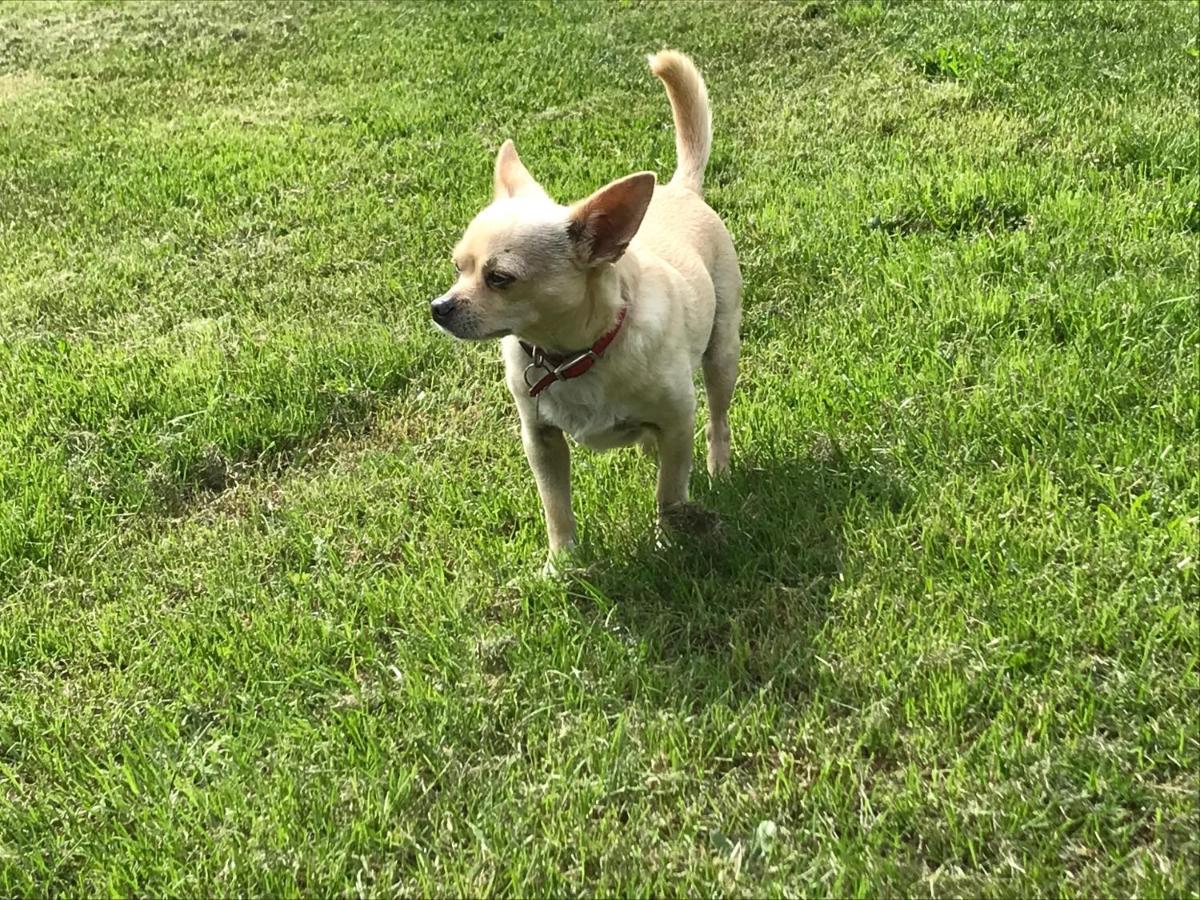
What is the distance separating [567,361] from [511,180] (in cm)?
69

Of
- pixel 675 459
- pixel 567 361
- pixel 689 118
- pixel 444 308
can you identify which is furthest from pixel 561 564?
pixel 689 118

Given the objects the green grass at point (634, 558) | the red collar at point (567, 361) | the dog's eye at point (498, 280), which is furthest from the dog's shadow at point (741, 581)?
the dog's eye at point (498, 280)

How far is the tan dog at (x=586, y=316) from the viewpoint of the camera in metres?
2.52

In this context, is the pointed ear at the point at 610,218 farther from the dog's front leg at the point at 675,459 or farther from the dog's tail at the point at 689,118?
the dog's tail at the point at 689,118

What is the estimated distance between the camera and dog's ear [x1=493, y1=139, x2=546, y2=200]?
9.55ft

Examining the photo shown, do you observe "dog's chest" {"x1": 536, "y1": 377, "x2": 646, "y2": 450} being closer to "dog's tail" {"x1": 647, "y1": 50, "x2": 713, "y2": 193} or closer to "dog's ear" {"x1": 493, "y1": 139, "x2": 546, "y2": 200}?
"dog's ear" {"x1": 493, "y1": 139, "x2": 546, "y2": 200}

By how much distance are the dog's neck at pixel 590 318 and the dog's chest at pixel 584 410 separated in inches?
4.5

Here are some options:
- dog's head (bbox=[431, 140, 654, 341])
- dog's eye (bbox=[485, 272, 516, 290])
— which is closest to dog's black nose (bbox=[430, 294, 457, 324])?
dog's head (bbox=[431, 140, 654, 341])

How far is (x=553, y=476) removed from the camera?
9.59 ft

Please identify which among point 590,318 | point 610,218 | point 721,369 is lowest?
point 721,369

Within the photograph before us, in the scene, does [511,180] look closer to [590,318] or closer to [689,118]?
[590,318]

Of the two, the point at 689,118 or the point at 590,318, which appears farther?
the point at 689,118

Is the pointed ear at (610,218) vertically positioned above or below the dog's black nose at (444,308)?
above

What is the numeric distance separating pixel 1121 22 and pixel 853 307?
5231 millimetres
